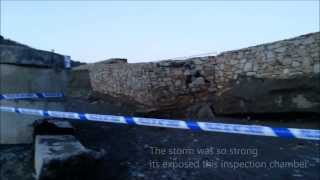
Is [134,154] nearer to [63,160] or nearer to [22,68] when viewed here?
[63,160]

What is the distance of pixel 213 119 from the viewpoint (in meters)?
6.53

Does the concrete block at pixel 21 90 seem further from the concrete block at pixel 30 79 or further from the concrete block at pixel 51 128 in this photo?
the concrete block at pixel 51 128

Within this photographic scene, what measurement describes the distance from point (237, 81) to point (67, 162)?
5128 millimetres

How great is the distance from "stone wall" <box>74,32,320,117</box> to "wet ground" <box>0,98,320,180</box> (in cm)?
148

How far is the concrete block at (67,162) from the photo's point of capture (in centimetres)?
220

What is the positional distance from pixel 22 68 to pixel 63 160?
1.97 m

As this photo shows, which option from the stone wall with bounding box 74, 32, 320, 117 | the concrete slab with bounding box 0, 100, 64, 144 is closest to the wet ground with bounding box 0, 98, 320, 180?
the concrete slab with bounding box 0, 100, 64, 144

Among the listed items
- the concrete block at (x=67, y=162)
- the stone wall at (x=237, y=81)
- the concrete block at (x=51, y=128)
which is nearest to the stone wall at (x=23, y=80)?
the concrete block at (x=51, y=128)

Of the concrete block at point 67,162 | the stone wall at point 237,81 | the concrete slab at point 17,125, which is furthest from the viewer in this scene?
the stone wall at point 237,81

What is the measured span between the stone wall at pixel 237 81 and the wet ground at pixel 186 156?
148cm

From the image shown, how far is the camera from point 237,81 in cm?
659

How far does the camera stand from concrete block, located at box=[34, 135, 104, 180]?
2.20 m

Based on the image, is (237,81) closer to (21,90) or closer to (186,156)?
(186,156)

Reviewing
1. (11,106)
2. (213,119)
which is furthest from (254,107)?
(11,106)
